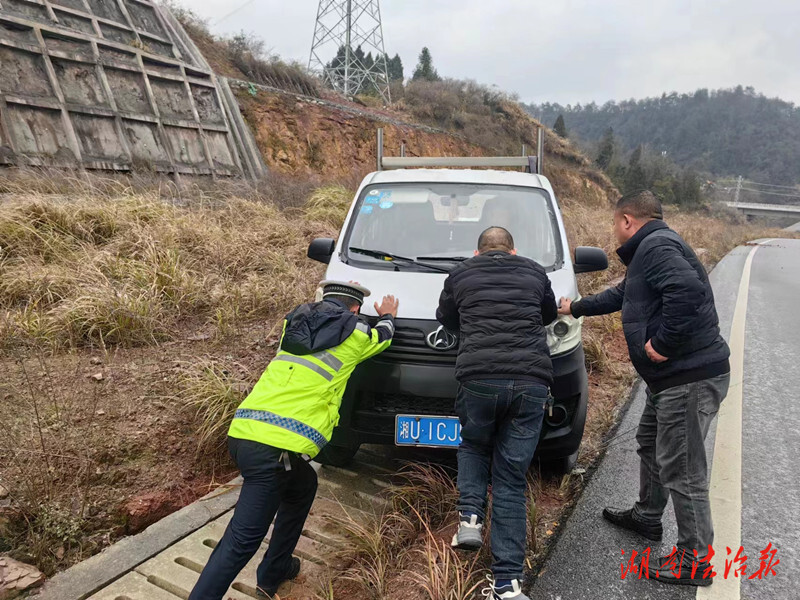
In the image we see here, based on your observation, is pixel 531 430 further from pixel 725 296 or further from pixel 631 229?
pixel 725 296

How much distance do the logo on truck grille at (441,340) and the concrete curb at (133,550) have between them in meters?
1.57

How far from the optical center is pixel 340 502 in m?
3.09

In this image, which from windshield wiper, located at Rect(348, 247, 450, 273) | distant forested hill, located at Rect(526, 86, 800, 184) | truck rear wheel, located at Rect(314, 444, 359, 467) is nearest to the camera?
truck rear wheel, located at Rect(314, 444, 359, 467)

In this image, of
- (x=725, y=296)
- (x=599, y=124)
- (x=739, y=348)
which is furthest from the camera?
(x=599, y=124)

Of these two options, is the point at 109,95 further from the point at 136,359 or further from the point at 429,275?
the point at 429,275

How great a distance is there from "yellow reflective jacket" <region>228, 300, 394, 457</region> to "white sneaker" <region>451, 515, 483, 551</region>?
765mm

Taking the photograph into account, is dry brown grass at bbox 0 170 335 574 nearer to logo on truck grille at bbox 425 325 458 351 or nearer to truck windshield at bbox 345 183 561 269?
truck windshield at bbox 345 183 561 269

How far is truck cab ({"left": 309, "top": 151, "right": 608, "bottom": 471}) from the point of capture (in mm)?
2871

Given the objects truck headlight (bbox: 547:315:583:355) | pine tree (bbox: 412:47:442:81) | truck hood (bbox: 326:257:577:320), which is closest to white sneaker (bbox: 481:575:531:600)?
truck headlight (bbox: 547:315:583:355)

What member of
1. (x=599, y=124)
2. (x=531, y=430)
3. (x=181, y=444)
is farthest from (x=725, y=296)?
(x=599, y=124)

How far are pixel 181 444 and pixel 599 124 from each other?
146 m

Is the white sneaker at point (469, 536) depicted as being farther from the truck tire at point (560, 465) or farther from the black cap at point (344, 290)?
the black cap at point (344, 290)

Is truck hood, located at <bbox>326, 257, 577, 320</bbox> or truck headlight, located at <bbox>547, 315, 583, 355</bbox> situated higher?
truck hood, located at <bbox>326, 257, 577, 320</bbox>

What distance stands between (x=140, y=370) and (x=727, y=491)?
4.38m
